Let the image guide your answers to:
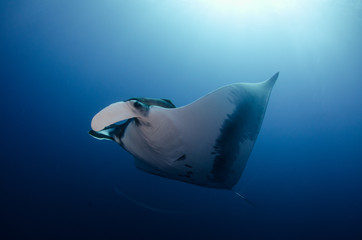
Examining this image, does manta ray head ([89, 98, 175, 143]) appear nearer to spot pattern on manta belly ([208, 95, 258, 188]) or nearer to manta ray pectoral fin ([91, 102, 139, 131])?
manta ray pectoral fin ([91, 102, 139, 131])

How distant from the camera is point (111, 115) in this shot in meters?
1.26

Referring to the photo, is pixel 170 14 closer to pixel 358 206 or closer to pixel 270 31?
pixel 270 31

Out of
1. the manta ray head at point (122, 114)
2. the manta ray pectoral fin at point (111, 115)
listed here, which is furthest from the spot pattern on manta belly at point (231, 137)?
the manta ray pectoral fin at point (111, 115)

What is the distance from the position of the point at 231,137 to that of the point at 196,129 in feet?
1.05

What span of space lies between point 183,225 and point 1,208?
185 inches

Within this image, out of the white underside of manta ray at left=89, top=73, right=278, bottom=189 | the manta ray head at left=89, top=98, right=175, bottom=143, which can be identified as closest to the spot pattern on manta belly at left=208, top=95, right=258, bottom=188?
the white underside of manta ray at left=89, top=73, right=278, bottom=189

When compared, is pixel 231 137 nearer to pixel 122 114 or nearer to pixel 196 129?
pixel 196 129

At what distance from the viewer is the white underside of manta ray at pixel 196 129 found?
135 cm

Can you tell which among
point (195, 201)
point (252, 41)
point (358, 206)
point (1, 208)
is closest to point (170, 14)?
point (252, 41)

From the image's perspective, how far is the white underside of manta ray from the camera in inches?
53.2

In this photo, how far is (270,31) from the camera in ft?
24.8

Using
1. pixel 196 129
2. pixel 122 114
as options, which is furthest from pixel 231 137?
pixel 122 114

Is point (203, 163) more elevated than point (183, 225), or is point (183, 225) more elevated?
point (203, 163)

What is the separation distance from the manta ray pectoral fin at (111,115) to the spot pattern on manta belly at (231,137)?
28.9 inches
